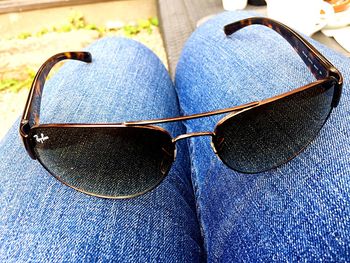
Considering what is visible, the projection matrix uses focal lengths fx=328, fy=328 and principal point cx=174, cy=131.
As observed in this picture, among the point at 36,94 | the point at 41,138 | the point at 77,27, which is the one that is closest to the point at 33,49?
the point at 77,27

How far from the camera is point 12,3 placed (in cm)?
221

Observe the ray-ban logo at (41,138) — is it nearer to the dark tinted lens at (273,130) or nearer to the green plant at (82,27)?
the dark tinted lens at (273,130)

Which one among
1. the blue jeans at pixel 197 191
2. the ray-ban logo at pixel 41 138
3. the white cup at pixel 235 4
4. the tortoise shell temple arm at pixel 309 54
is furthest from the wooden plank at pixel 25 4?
the ray-ban logo at pixel 41 138

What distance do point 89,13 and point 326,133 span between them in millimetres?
2228

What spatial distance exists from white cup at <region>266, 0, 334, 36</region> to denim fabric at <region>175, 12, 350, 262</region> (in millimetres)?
203

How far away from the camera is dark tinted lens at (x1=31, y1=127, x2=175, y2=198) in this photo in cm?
45

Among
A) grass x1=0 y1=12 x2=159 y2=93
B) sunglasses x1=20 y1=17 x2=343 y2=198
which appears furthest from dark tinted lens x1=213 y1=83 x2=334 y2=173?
grass x1=0 y1=12 x2=159 y2=93

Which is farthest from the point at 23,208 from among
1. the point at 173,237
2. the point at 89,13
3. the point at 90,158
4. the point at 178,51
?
the point at 89,13

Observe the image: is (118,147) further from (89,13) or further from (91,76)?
(89,13)

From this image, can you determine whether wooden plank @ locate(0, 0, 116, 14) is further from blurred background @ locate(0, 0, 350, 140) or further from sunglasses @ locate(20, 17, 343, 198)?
sunglasses @ locate(20, 17, 343, 198)

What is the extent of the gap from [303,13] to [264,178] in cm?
56

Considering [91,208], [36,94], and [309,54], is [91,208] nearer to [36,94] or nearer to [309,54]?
[36,94]

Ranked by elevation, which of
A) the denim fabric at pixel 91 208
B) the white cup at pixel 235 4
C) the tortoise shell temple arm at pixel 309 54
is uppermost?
the tortoise shell temple arm at pixel 309 54

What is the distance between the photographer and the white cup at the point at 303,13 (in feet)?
2.73
